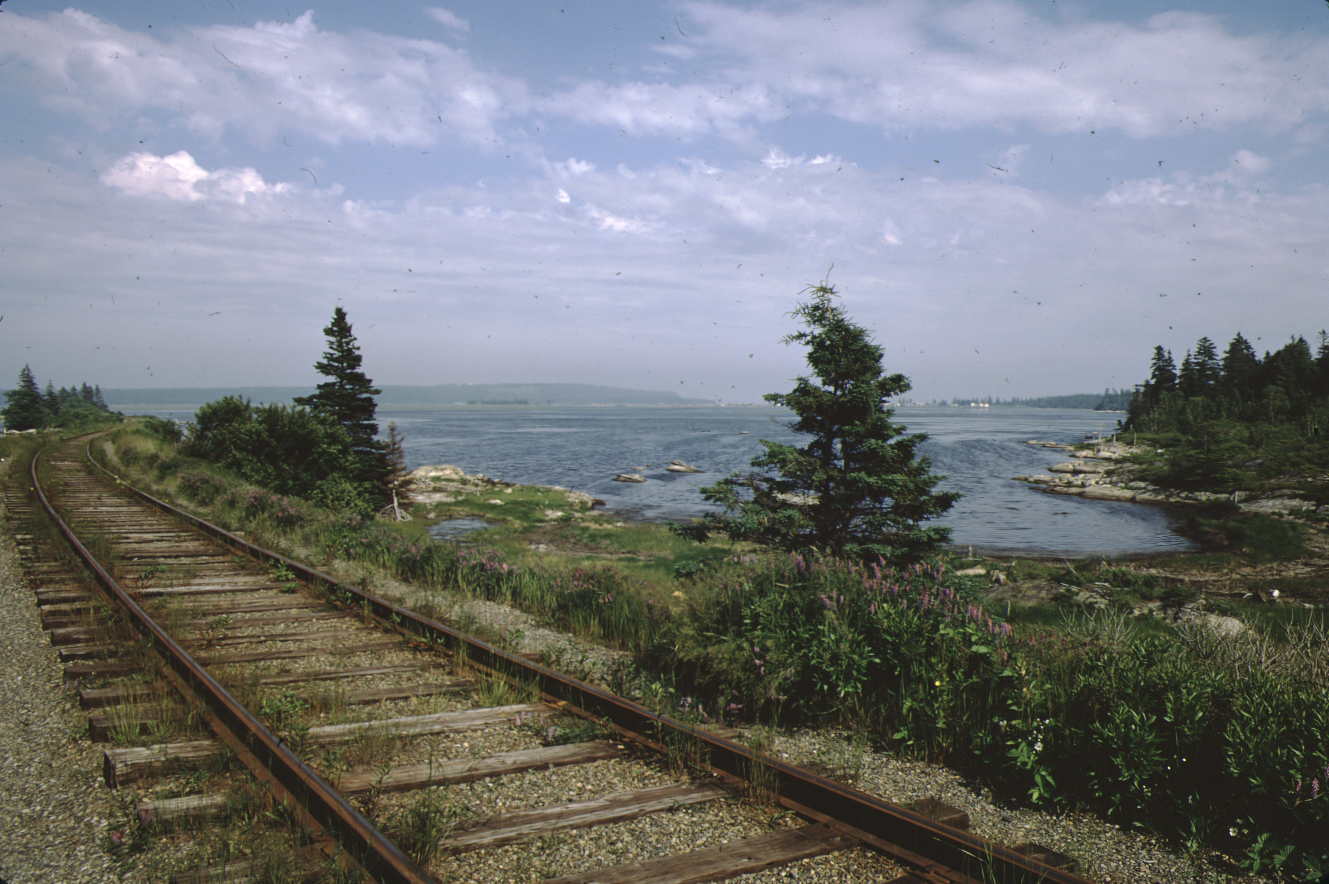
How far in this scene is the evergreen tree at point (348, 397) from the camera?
103 feet

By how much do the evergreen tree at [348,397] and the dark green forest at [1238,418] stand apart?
1896 inches

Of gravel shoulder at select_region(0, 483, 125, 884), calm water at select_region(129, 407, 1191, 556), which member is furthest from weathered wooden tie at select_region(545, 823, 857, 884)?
calm water at select_region(129, 407, 1191, 556)

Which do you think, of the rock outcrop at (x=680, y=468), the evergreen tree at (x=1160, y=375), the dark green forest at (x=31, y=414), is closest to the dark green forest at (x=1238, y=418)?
the evergreen tree at (x=1160, y=375)

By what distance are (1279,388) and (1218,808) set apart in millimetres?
89418

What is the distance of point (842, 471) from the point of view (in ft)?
40.8

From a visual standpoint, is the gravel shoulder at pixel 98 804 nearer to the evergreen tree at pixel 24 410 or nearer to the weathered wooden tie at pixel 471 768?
the weathered wooden tie at pixel 471 768

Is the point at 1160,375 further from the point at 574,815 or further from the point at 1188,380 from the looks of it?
the point at 574,815

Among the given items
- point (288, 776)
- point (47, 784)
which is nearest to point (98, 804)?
point (47, 784)

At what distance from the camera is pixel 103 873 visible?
2.95 meters

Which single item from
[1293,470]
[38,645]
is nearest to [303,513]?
[38,645]

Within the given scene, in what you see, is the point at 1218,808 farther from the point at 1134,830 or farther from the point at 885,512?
the point at 885,512

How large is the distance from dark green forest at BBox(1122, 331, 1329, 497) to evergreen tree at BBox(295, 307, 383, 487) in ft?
158

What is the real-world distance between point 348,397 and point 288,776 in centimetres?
3222

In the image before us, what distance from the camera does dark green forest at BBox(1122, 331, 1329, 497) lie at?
146 ft
